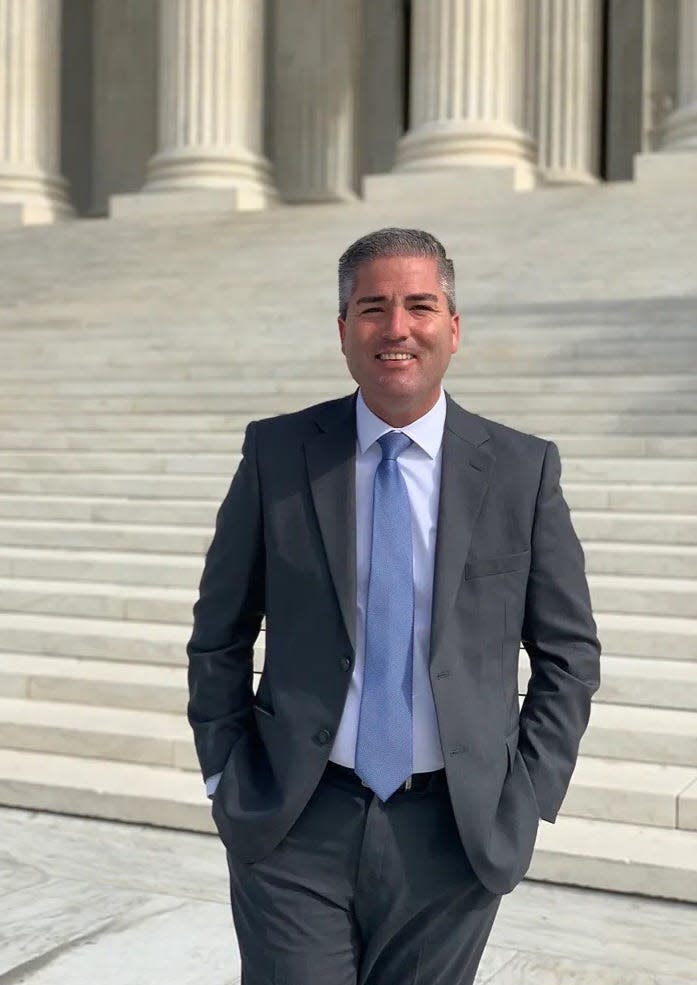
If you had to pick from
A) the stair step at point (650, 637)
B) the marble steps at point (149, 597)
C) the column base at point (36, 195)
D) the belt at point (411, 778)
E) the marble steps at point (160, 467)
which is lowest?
the stair step at point (650, 637)

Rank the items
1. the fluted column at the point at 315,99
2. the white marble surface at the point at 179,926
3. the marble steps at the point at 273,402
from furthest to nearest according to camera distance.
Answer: the fluted column at the point at 315,99
the marble steps at the point at 273,402
the white marble surface at the point at 179,926

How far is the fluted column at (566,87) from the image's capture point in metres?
31.9

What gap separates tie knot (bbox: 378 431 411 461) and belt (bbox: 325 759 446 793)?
0.71 m

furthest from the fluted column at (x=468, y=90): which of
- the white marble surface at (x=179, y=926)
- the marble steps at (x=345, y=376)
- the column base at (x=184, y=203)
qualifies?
the white marble surface at (x=179, y=926)

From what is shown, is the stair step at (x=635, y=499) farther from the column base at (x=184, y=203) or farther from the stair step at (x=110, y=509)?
the column base at (x=184, y=203)

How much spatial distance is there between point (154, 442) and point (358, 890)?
11374 mm

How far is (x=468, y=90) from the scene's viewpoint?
27203mm

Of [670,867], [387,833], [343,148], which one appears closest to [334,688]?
[387,833]

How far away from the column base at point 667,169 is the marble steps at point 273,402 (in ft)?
32.8

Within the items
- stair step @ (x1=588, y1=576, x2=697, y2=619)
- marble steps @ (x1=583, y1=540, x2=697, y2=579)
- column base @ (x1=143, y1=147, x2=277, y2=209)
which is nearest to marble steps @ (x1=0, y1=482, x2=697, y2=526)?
marble steps @ (x1=583, y1=540, x2=697, y2=579)

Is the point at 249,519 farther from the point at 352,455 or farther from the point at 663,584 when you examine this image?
the point at 663,584

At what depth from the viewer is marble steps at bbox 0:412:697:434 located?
520 inches

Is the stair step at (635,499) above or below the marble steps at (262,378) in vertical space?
below

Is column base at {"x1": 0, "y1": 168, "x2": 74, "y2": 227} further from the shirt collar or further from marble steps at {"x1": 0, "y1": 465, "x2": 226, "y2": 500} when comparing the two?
the shirt collar
